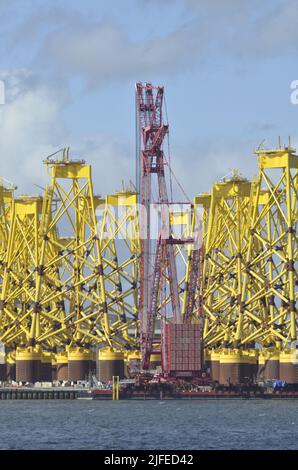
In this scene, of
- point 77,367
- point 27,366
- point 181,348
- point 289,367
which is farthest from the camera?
point 77,367

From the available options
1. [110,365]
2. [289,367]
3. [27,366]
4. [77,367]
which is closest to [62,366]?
[77,367]

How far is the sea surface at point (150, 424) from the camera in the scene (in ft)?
380

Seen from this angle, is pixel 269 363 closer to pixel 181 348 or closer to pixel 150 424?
pixel 181 348

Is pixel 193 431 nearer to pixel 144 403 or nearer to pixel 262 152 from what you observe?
pixel 144 403

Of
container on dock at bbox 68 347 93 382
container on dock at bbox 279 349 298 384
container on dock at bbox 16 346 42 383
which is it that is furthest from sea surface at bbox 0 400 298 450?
container on dock at bbox 68 347 93 382

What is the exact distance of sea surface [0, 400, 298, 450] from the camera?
115688 millimetres

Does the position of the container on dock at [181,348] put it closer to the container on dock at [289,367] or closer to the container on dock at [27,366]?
the container on dock at [289,367]

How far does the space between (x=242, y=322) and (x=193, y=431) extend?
201 ft

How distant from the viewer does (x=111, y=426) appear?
130875 millimetres

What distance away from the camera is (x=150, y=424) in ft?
436

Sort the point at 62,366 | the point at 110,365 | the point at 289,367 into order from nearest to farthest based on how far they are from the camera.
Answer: the point at 289,367
the point at 110,365
the point at 62,366

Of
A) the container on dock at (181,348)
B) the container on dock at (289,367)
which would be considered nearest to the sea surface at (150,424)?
the container on dock at (289,367)

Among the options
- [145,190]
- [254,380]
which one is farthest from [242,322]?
[145,190]

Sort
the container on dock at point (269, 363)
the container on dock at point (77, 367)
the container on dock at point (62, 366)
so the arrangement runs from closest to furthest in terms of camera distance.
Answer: the container on dock at point (269, 363) < the container on dock at point (77, 367) < the container on dock at point (62, 366)
